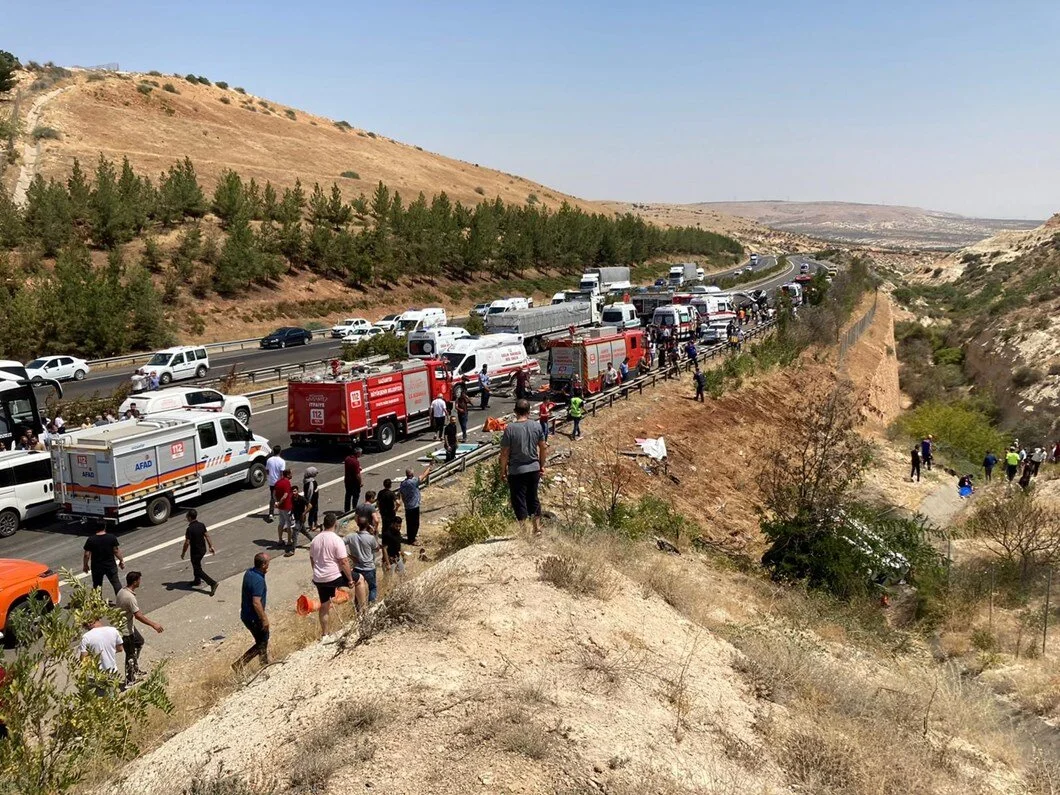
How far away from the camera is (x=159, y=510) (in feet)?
58.2

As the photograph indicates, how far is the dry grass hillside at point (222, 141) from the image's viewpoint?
83.2 metres

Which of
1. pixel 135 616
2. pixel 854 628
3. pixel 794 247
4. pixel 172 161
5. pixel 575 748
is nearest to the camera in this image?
pixel 575 748

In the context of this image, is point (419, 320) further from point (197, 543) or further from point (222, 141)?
point (222, 141)

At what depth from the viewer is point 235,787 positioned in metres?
6.07

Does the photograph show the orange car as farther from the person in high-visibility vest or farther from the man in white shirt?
the person in high-visibility vest

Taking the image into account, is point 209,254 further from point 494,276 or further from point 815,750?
point 815,750

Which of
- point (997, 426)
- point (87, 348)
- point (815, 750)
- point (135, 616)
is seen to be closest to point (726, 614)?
point (815, 750)

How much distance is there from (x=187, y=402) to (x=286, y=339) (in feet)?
82.4

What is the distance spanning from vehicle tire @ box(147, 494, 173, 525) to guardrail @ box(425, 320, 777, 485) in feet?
19.2

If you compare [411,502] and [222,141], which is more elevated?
[222,141]

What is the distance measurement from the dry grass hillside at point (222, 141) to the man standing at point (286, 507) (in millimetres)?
67065

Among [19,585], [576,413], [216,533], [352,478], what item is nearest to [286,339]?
[576,413]

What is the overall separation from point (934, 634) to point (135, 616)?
48.9ft

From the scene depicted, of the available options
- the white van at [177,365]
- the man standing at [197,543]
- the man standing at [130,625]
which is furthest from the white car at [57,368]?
the man standing at [130,625]
